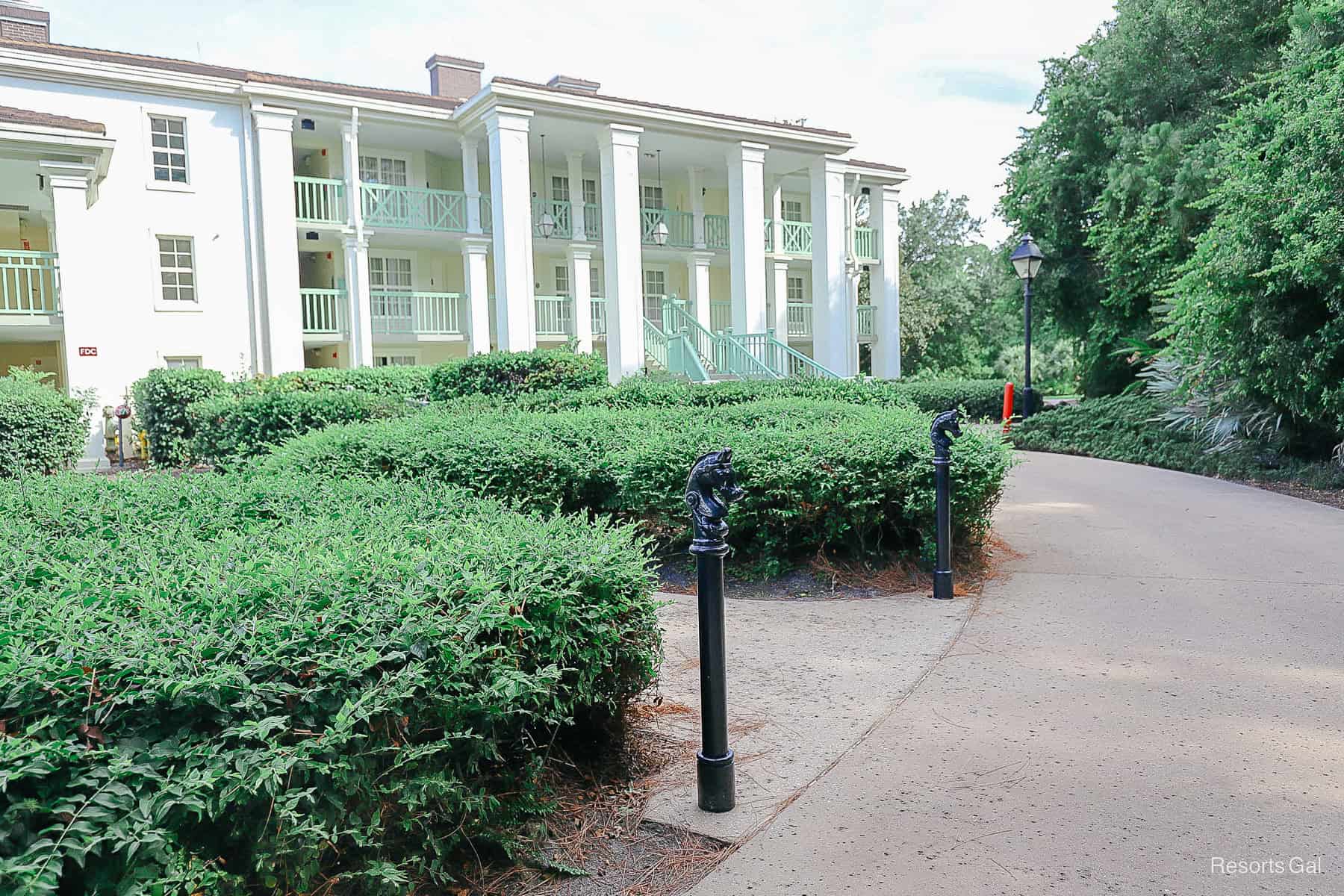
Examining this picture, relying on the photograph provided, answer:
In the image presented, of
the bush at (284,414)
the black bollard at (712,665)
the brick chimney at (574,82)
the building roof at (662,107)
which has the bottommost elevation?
the black bollard at (712,665)

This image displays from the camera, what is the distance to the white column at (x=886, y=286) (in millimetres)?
29219

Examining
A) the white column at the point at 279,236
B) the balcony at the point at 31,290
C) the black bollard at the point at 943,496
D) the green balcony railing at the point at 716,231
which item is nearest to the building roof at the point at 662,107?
the green balcony railing at the point at 716,231

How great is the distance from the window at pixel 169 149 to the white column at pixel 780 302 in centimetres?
1409

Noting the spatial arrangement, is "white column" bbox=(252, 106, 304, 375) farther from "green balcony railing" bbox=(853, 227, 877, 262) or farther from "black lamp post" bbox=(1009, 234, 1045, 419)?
"green balcony railing" bbox=(853, 227, 877, 262)

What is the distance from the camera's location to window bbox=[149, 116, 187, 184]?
61.0 feet

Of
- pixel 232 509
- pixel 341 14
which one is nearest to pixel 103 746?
pixel 232 509

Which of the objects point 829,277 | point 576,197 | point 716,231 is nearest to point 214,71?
point 576,197

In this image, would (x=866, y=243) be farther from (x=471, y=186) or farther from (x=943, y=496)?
(x=943, y=496)

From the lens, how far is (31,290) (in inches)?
655

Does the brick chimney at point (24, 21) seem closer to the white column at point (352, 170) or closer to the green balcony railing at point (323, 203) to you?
the green balcony railing at point (323, 203)

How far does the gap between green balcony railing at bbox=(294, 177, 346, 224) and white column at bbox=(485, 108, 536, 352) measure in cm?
343

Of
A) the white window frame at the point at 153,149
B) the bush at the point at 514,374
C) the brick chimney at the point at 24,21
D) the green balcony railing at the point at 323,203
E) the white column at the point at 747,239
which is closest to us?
the bush at the point at 514,374

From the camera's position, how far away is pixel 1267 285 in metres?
10.6

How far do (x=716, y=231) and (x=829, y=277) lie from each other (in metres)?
3.78
